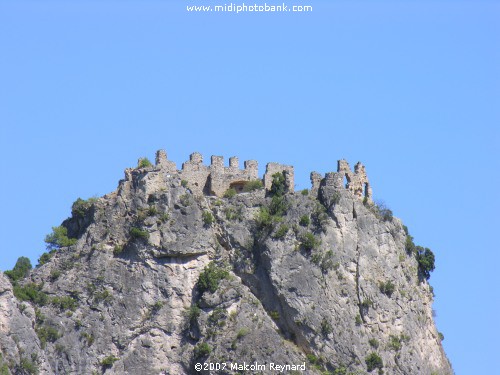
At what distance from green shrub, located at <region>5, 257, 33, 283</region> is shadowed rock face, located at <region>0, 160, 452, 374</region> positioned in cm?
106

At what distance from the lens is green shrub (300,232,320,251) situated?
12269cm

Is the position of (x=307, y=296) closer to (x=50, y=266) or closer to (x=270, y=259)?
(x=270, y=259)

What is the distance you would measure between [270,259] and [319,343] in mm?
5624

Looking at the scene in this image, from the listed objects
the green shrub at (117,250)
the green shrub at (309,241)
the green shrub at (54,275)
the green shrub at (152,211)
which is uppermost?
the green shrub at (152,211)

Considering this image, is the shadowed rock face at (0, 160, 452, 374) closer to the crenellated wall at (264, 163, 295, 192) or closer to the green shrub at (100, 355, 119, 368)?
the green shrub at (100, 355, 119, 368)

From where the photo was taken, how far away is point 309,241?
403 feet

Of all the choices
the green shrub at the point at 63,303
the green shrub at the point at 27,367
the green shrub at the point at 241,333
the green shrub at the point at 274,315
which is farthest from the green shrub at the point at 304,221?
the green shrub at the point at 27,367

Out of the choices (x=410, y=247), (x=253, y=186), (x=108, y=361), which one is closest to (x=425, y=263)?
(x=410, y=247)

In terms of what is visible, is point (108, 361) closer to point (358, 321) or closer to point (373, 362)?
point (358, 321)

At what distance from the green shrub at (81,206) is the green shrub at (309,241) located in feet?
38.3

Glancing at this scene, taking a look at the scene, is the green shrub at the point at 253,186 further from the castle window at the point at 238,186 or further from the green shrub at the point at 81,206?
the green shrub at the point at 81,206

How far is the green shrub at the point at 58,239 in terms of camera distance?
12332 centimetres

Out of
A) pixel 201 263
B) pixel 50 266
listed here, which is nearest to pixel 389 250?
pixel 201 263

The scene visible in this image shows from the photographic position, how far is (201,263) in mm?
122062
